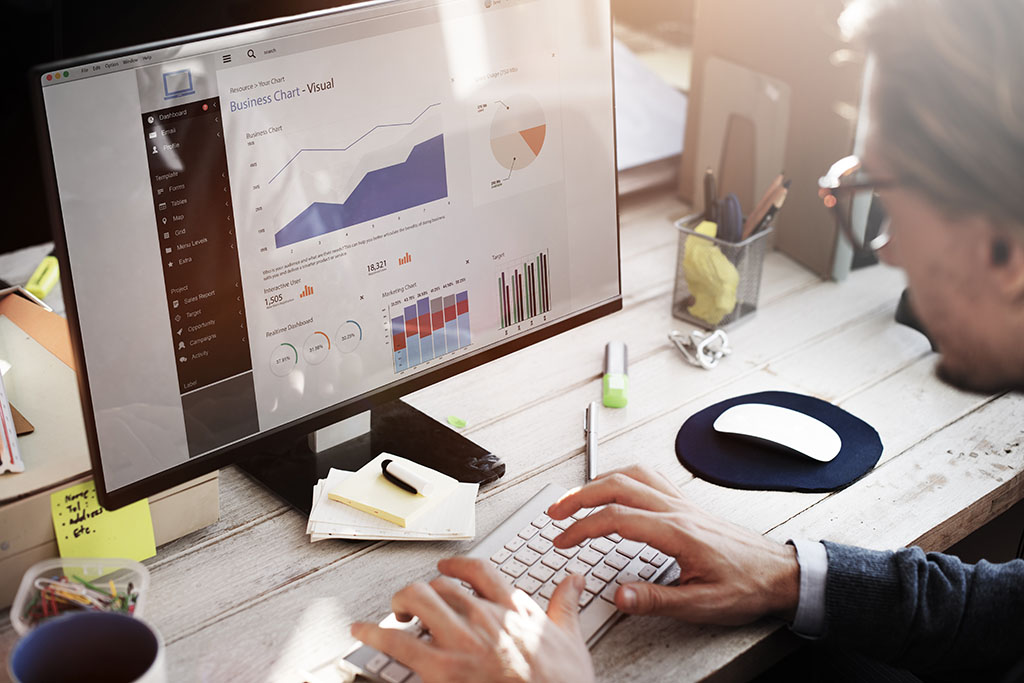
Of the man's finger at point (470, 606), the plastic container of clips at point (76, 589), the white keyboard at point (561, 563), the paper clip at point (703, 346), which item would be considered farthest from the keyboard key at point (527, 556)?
the paper clip at point (703, 346)

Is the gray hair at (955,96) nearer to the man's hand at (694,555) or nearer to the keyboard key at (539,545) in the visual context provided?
the man's hand at (694,555)

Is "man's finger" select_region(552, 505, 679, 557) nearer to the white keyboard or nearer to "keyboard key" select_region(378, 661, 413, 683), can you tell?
the white keyboard

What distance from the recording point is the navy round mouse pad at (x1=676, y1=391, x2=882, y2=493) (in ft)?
3.48

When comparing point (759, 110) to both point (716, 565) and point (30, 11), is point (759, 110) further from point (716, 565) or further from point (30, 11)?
point (30, 11)

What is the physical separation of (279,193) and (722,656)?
1.86 ft

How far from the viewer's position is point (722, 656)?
0.84 m

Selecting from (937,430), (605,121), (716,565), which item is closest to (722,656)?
(716,565)

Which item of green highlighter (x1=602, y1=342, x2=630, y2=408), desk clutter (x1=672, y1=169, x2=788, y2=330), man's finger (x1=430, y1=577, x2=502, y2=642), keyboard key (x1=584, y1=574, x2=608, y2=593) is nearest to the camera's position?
man's finger (x1=430, y1=577, x2=502, y2=642)

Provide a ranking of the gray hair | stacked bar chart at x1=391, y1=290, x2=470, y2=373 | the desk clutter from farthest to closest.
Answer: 1. the desk clutter
2. stacked bar chart at x1=391, y1=290, x2=470, y2=373
3. the gray hair

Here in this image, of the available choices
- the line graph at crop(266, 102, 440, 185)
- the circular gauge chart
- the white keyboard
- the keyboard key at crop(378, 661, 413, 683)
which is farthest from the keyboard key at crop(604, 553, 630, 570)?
the line graph at crop(266, 102, 440, 185)

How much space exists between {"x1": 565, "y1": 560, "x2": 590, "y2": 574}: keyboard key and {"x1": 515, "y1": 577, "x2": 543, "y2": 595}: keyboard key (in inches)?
1.4

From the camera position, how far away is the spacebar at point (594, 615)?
85cm

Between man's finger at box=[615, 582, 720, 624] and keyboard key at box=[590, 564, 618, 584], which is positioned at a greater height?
man's finger at box=[615, 582, 720, 624]

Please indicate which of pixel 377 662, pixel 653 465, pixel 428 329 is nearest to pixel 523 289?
pixel 428 329
